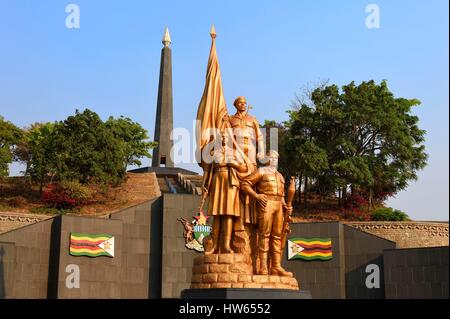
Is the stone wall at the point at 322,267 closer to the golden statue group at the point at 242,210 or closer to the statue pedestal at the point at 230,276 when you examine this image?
the golden statue group at the point at 242,210

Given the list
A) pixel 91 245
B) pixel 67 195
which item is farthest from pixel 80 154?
pixel 91 245

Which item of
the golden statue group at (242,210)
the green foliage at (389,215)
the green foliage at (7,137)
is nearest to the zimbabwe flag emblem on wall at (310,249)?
the green foliage at (389,215)

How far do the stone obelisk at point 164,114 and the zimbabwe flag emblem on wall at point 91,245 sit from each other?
24.0 metres

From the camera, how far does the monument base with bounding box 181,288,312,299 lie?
1100cm

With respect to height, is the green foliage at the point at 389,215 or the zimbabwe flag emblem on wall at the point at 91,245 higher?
the green foliage at the point at 389,215

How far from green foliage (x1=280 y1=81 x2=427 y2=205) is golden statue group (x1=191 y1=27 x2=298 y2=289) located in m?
19.1

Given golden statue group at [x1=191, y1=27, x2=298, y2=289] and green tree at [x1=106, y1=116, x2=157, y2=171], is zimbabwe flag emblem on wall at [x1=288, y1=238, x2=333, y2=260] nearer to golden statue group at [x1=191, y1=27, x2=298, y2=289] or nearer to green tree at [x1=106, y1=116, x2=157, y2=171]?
golden statue group at [x1=191, y1=27, x2=298, y2=289]

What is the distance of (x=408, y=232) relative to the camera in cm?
2598

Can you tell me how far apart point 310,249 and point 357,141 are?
11.1 m

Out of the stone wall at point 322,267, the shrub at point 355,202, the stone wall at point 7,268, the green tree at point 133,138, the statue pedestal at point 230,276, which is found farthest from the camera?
the green tree at point 133,138

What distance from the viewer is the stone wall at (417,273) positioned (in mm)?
20078

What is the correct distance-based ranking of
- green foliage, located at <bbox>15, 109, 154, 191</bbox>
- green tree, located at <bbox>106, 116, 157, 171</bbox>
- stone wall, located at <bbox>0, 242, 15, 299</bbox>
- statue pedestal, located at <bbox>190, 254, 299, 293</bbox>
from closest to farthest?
statue pedestal, located at <bbox>190, 254, 299, 293</bbox> → stone wall, located at <bbox>0, 242, 15, 299</bbox> → green foliage, located at <bbox>15, 109, 154, 191</bbox> → green tree, located at <bbox>106, 116, 157, 171</bbox>

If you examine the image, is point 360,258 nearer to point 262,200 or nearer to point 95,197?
point 262,200

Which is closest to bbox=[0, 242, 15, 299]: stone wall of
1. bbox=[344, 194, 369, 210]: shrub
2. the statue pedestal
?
the statue pedestal
